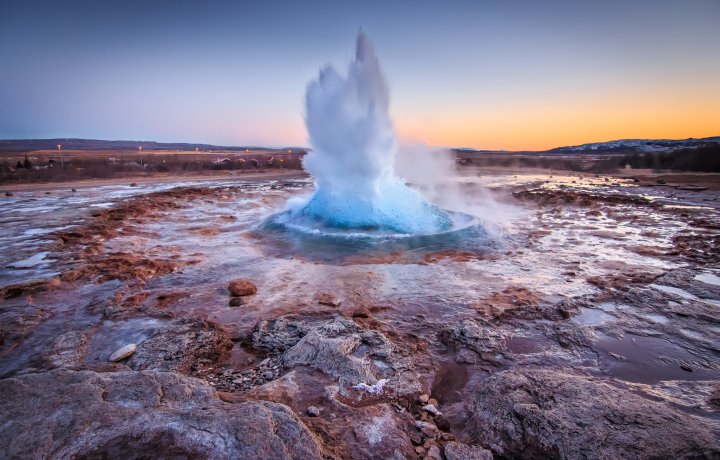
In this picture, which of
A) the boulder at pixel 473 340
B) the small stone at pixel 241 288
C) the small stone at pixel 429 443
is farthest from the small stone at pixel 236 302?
the small stone at pixel 429 443

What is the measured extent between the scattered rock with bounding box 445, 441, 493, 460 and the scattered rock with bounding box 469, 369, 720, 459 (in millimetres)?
117

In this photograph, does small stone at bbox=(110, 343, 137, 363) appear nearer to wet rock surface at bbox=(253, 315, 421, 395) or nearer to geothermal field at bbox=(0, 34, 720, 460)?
geothermal field at bbox=(0, 34, 720, 460)

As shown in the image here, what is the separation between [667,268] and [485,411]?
553 centimetres

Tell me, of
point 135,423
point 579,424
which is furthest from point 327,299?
point 579,424

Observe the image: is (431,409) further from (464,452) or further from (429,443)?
(464,452)

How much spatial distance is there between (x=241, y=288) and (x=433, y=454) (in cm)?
357

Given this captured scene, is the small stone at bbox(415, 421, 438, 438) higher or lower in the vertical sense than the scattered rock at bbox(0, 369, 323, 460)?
lower

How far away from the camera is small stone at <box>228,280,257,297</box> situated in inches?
192

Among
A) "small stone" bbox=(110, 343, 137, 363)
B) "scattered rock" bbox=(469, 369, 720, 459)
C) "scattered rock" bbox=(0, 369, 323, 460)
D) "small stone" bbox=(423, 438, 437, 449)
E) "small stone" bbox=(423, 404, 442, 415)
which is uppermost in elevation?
"scattered rock" bbox=(0, 369, 323, 460)

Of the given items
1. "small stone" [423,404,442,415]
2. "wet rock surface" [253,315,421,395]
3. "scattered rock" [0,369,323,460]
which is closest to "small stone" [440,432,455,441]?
"small stone" [423,404,442,415]

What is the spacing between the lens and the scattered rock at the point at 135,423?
1776mm

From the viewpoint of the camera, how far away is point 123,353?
322 cm

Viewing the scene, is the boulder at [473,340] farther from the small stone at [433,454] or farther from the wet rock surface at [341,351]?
the small stone at [433,454]

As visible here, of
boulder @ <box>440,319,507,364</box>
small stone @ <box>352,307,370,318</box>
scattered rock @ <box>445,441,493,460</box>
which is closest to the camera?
scattered rock @ <box>445,441,493,460</box>
